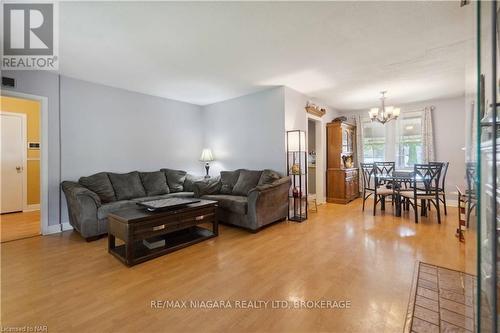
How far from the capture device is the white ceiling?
208 cm

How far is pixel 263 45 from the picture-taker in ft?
8.80

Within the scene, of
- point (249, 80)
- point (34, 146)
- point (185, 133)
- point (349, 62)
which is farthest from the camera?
point (185, 133)

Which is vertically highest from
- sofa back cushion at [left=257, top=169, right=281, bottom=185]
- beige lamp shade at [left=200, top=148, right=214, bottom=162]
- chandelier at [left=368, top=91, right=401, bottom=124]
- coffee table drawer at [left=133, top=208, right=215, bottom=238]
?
chandelier at [left=368, top=91, right=401, bottom=124]

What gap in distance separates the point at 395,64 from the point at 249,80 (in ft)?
7.22

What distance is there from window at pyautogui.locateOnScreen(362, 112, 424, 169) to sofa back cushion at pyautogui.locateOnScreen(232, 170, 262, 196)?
3.79 meters

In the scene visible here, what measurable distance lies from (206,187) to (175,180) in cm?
77

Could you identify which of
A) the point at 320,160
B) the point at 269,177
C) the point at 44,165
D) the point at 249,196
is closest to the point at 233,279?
the point at 249,196

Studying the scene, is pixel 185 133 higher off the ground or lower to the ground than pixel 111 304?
higher

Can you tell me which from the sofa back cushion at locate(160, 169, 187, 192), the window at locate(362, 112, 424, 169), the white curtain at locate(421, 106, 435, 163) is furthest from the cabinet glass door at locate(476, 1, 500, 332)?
the window at locate(362, 112, 424, 169)

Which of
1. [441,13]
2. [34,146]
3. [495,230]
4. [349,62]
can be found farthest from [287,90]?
[34,146]

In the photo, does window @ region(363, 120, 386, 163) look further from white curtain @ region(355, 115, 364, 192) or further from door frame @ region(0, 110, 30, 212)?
door frame @ region(0, 110, 30, 212)

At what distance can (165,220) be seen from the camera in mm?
2586

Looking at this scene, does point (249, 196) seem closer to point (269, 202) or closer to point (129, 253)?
point (269, 202)

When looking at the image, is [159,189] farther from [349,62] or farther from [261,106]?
[349,62]
